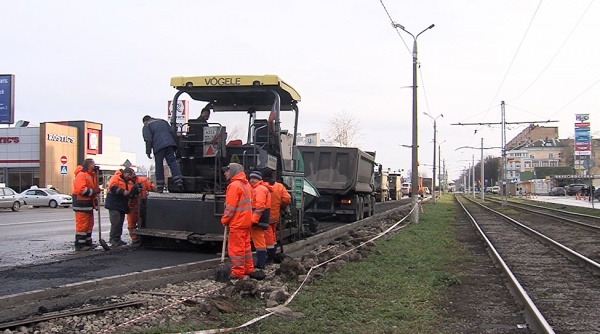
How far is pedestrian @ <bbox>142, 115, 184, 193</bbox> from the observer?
9.59m

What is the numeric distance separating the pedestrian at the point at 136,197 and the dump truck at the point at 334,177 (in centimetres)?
860

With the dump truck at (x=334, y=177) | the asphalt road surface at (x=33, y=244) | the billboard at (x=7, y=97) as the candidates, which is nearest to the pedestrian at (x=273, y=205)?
the asphalt road surface at (x=33, y=244)

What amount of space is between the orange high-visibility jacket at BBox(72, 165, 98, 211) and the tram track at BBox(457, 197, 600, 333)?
698 cm

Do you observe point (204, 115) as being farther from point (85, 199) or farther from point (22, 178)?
point (22, 178)

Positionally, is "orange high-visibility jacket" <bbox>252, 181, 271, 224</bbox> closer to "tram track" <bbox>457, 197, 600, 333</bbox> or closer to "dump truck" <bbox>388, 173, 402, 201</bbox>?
"tram track" <bbox>457, 197, 600, 333</bbox>

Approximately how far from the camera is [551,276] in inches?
387

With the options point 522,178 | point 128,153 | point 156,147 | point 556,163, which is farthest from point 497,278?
point 556,163

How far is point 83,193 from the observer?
9711 mm

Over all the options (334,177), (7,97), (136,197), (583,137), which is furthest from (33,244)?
(7,97)

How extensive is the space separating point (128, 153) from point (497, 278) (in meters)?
53.4

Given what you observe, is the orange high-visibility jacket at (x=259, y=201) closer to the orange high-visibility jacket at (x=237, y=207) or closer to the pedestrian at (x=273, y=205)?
the orange high-visibility jacket at (x=237, y=207)

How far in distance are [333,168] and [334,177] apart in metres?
0.31

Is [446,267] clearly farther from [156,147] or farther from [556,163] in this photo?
[556,163]

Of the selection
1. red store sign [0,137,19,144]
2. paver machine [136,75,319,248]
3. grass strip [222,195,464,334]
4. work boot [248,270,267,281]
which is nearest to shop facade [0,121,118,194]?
red store sign [0,137,19,144]
